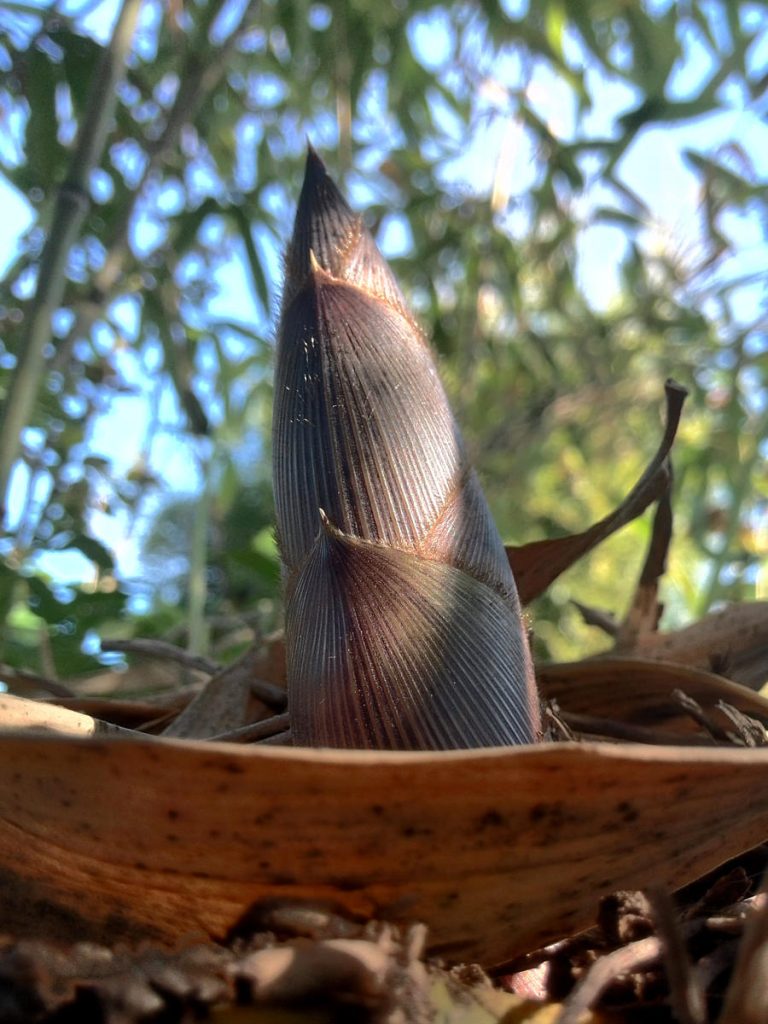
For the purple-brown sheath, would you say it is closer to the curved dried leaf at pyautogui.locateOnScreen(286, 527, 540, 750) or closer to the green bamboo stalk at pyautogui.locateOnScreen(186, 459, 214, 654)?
the curved dried leaf at pyautogui.locateOnScreen(286, 527, 540, 750)

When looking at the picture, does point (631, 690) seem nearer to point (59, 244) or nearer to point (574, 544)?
point (574, 544)

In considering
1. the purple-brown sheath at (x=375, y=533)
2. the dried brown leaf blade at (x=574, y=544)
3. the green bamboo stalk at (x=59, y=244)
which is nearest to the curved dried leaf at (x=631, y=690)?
the dried brown leaf blade at (x=574, y=544)

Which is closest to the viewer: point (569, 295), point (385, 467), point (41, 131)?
Result: point (385, 467)

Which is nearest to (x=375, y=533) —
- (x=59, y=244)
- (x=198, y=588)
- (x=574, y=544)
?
(x=574, y=544)

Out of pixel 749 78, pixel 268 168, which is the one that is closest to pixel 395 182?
pixel 268 168

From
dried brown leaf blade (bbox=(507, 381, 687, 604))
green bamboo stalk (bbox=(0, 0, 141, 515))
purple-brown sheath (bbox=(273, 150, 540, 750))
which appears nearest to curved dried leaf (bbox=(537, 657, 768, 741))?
dried brown leaf blade (bbox=(507, 381, 687, 604))

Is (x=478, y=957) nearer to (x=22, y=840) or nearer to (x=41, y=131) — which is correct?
(x=22, y=840)

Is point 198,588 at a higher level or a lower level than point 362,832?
higher
